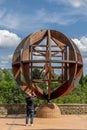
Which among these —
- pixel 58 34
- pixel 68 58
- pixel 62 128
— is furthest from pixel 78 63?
pixel 62 128

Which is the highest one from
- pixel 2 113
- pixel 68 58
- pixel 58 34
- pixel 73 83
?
pixel 58 34

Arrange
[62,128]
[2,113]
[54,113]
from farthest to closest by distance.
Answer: [2,113] < [54,113] < [62,128]

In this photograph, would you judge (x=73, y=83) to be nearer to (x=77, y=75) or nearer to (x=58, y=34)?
(x=77, y=75)

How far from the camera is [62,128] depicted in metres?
15.4

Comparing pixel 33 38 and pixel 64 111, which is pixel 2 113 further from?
pixel 33 38

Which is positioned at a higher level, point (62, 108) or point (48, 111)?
point (48, 111)

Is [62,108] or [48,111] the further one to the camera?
[62,108]

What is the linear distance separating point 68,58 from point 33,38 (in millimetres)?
2300

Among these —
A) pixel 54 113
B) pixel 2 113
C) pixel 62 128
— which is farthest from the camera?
pixel 2 113

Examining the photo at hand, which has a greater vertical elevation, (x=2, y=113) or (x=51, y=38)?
(x=51, y=38)

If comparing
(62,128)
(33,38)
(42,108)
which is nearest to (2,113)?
(42,108)

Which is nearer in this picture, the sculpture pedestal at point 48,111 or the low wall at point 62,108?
the sculpture pedestal at point 48,111

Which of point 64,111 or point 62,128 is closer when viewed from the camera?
point 62,128

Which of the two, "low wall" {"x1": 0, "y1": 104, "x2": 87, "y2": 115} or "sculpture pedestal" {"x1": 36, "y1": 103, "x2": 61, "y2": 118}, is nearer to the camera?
"sculpture pedestal" {"x1": 36, "y1": 103, "x2": 61, "y2": 118}
